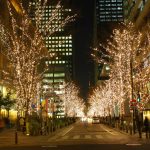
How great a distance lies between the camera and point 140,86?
56.5 m

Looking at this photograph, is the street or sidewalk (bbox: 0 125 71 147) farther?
sidewalk (bbox: 0 125 71 147)

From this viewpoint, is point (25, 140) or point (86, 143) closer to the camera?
point (86, 143)

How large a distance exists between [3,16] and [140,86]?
27.7 m

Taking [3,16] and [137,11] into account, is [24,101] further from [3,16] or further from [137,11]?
[137,11]

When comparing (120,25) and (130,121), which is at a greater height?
(120,25)

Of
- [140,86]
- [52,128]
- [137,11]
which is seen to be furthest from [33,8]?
[137,11]

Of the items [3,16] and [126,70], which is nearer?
[126,70]

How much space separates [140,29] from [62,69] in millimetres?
122756

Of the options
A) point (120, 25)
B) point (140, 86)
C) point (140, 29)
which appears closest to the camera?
point (140, 86)

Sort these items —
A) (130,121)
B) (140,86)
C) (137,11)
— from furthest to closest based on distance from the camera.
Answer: (137,11), (140,86), (130,121)

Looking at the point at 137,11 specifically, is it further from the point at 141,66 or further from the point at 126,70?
the point at 126,70

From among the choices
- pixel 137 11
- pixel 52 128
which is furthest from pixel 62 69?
pixel 52 128

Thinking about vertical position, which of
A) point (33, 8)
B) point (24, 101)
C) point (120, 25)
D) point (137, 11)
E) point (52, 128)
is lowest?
point (52, 128)

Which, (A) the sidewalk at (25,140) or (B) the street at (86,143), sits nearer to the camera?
(B) the street at (86,143)
